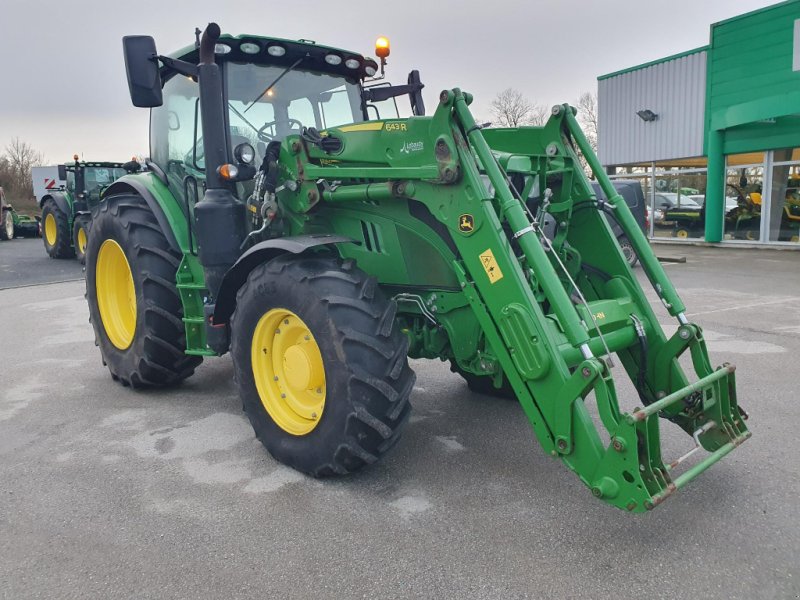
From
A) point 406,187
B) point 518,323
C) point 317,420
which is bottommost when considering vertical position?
point 317,420

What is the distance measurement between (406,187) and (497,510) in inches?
65.7

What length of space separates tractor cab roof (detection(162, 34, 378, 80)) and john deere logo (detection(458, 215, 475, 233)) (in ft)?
6.77

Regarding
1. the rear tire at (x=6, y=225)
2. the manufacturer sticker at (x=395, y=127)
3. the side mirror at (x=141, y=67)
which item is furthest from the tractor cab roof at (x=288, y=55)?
the rear tire at (x=6, y=225)

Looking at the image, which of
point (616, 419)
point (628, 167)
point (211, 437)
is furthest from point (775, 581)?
point (628, 167)

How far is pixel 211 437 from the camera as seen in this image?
4.21m

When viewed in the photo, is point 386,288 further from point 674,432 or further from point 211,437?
point 674,432

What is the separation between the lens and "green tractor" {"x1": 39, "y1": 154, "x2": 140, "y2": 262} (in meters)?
14.8

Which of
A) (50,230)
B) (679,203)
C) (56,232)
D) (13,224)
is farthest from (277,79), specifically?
(13,224)

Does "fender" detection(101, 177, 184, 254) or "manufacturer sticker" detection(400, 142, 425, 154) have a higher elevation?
"manufacturer sticker" detection(400, 142, 425, 154)

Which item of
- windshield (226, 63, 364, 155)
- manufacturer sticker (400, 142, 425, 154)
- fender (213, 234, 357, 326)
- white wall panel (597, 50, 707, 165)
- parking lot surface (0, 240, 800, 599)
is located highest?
white wall panel (597, 50, 707, 165)

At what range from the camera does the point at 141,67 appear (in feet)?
12.5

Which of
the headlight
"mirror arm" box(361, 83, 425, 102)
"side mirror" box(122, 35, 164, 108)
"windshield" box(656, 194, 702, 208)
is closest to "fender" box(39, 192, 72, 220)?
"mirror arm" box(361, 83, 425, 102)

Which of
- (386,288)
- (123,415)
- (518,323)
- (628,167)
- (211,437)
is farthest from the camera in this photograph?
(628,167)

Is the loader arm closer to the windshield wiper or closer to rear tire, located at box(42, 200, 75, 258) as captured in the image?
the windshield wiper
